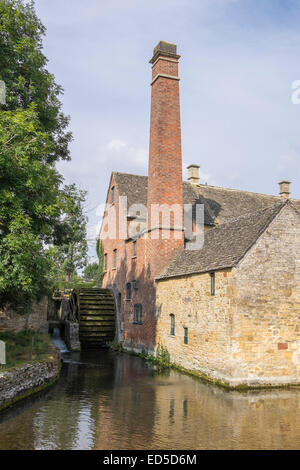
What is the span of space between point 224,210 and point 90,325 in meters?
10.6

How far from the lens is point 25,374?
10.5 meters

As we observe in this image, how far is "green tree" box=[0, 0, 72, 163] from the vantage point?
40.5 ft

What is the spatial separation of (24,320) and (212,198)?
13.6m

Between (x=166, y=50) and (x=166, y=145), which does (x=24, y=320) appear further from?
(x=166, y=50)

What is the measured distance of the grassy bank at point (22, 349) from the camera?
11413mm

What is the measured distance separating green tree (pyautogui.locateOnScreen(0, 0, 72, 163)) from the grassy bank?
6.59m

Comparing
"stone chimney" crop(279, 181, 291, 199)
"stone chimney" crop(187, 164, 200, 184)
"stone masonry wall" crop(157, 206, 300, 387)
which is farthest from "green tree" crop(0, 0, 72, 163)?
"stone chimney" crop(279, 181, 291, 199)

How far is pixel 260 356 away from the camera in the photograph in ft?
39.7

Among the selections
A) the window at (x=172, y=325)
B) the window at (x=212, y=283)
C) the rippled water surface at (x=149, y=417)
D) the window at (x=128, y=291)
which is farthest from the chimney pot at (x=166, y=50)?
the rippled water surface at (x=149, y=417)

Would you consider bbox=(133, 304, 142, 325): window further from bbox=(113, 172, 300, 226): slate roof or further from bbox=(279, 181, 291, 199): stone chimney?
bbox=(279, 181, 291, 199): stone chimney

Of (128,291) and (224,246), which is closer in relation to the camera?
(224,246)

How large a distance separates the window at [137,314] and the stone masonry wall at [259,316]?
6.39 metres

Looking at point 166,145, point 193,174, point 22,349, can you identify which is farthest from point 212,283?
point 193,174
